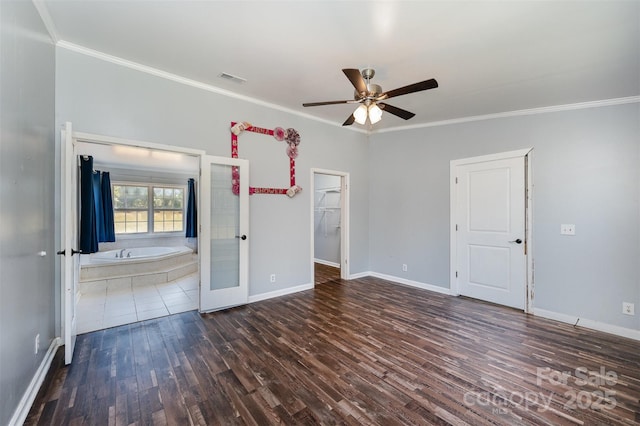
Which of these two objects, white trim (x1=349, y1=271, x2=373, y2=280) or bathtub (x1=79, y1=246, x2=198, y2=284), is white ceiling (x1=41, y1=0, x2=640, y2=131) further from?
bathtub (x1=79, y1=246, x2=198, y2=284)

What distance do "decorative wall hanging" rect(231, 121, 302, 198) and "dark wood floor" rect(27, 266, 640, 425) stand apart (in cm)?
174

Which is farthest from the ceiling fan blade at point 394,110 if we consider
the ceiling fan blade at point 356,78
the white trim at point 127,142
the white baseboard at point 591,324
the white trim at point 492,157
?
the white baseboard at point 591,324

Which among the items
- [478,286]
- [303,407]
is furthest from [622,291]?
[303,407]

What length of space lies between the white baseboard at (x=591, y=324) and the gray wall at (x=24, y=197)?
16.9 feet

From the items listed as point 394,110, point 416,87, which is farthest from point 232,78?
point 416,87

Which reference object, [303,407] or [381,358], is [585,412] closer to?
[381,358]

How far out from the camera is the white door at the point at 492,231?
12.1ft

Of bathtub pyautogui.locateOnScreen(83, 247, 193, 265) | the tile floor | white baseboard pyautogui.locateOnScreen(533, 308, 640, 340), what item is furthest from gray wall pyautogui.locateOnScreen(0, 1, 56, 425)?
white baseboard pyautogui.locateOnScreen(533, 308, 640, 340)

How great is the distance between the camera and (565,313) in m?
3.35

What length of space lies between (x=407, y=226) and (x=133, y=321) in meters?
4.34

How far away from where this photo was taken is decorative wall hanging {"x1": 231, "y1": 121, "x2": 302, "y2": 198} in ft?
12.0

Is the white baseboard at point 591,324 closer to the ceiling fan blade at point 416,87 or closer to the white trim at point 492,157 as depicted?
the white trim at point 492,157

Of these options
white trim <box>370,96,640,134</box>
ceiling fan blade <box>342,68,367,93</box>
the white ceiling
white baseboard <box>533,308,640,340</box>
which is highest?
the white ceiling

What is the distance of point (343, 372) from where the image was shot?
220 cm
